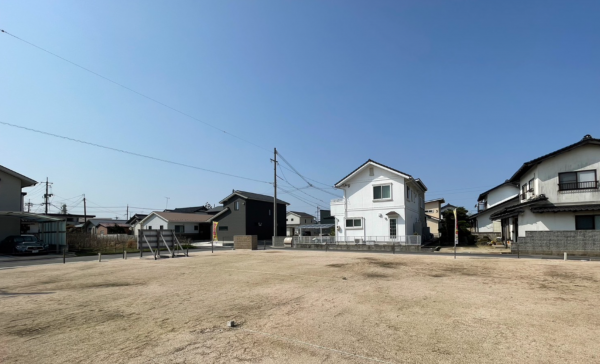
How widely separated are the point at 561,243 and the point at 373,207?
13706mm

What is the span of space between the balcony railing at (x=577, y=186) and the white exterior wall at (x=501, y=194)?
55.9 feet

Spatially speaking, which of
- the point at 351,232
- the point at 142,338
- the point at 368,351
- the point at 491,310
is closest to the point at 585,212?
the point at 351,232

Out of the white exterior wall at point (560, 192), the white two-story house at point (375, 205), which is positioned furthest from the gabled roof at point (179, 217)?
the white exterior wall at point (560, 192)

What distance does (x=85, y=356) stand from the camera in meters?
4.64

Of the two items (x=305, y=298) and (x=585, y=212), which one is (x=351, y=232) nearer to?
(x=585, y=212)

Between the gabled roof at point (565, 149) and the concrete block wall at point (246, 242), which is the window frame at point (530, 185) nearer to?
the gabled roof at point (565, 149)

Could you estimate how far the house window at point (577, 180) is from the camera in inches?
824

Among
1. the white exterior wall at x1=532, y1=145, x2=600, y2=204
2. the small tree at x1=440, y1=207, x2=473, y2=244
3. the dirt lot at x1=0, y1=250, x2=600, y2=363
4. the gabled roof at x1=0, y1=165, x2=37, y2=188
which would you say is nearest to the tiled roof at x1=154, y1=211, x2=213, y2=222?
the gabled roof at x1=0, y1=165, x2=37, y2=188

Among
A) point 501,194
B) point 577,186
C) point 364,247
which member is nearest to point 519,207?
point 577,186

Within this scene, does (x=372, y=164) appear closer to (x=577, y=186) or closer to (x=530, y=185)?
(x=530, y=185)

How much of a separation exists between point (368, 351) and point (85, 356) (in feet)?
13.7

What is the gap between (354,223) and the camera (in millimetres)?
30266

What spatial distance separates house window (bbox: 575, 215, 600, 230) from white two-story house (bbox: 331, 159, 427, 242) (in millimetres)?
11128

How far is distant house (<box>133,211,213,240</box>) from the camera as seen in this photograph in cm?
4525
